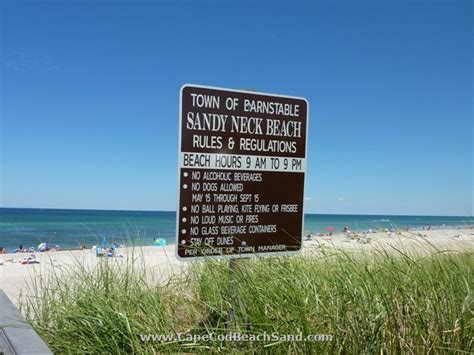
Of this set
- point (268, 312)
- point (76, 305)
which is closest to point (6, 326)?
point (76, 305)

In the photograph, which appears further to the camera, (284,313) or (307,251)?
(307,251)

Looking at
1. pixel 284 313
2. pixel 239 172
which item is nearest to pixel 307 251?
pixel 239 172

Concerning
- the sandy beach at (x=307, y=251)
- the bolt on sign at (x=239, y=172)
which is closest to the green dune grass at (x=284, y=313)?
the bolt on sign at (x=239, y=172)

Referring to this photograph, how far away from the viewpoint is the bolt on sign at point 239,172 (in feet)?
→ 11.4

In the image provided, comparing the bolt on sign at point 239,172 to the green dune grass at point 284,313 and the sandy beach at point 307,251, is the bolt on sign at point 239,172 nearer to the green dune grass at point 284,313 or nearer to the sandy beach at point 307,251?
the green dune grass at point 284,313

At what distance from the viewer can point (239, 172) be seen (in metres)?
3.73

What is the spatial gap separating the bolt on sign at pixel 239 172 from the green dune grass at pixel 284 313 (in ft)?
1.04

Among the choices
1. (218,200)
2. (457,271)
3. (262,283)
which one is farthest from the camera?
(457,271)

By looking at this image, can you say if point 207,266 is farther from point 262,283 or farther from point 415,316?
point 415,316

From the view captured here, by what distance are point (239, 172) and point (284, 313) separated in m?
1.28

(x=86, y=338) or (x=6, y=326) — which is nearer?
(x=6, y=326)

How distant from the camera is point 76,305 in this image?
3.58m

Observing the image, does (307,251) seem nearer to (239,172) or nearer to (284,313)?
(239,172)

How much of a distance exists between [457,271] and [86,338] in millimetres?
3205
